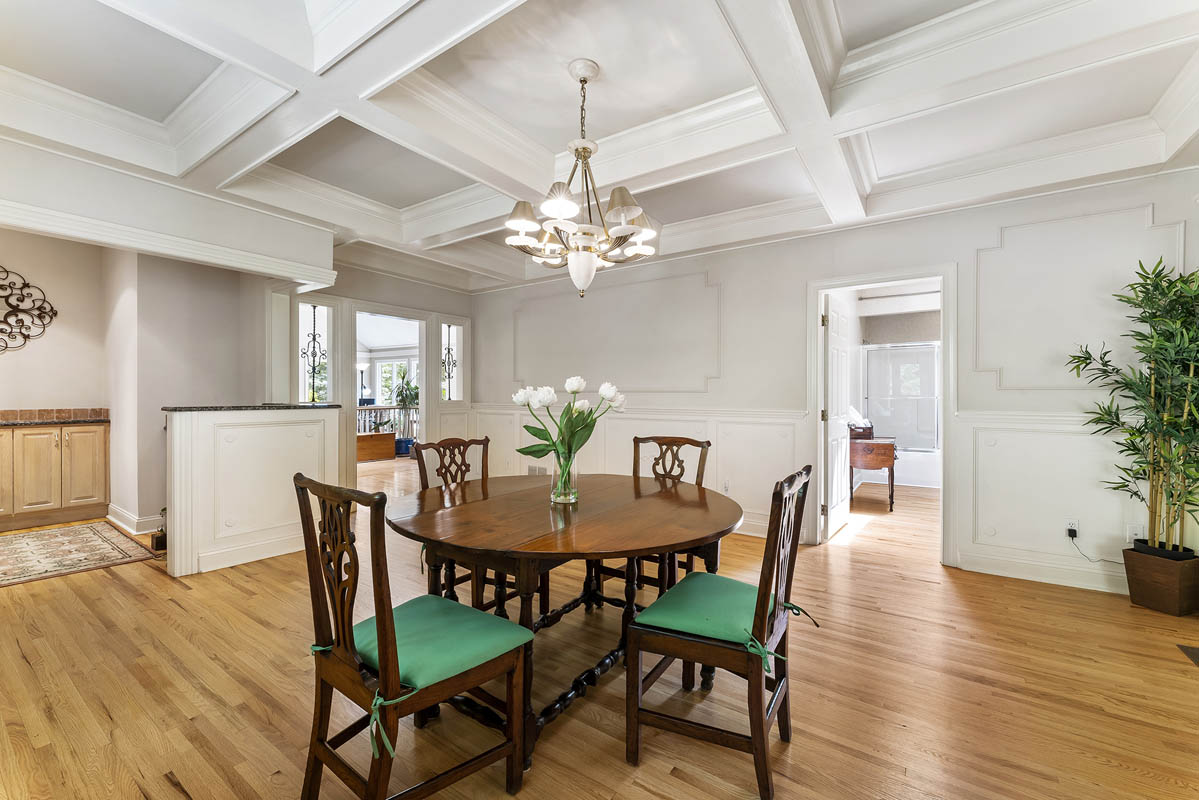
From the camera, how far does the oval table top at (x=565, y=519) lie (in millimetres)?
1598

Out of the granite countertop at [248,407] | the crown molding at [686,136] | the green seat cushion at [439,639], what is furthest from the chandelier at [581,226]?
the granite countertop at [248,407]

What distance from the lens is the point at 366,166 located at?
11.2 feet

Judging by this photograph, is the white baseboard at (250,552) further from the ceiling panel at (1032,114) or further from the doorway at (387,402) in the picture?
the ceiling panel at (1032,114)

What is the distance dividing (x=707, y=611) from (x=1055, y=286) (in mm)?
3277

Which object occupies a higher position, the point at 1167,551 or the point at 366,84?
the point at 366,84

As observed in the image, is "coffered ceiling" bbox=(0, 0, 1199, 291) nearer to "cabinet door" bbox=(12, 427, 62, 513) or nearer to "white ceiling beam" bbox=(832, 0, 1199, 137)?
"white ceiling beam" bbox=(832, 0, 1199, 137)

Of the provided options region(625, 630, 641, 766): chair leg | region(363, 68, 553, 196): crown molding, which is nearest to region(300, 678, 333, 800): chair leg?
region(625, 630, 641, 766): chair leg

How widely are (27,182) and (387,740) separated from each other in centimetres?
350

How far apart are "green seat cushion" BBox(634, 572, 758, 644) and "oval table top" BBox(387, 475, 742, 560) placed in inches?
8.0

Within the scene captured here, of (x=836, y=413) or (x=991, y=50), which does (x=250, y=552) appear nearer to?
(x=836, y=413)

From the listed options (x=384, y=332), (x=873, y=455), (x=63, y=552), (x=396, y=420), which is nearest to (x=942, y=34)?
(x=873, y=455)

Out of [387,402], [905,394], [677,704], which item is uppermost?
[905,394]

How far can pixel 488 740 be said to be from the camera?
1799 millimetres

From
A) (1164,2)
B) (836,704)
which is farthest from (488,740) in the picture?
(1164,2)
